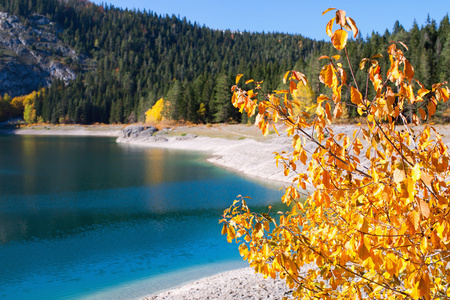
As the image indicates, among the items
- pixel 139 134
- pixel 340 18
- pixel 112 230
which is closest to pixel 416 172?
pixel 340 18

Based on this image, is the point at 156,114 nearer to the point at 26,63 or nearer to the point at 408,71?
the point at 408,71

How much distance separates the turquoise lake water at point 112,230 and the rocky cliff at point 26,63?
165 metres

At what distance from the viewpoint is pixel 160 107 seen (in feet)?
313

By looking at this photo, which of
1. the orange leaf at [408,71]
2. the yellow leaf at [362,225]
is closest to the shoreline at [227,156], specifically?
the yellow leaf at [362,225]

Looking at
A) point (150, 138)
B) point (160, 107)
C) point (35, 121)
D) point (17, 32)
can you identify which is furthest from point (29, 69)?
point (150, 138)

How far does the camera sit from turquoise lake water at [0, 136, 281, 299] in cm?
1081

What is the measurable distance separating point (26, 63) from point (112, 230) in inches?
7775

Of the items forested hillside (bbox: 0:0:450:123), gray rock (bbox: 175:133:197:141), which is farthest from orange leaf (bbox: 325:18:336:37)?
gray rock (bbox: 175:133:197:141)

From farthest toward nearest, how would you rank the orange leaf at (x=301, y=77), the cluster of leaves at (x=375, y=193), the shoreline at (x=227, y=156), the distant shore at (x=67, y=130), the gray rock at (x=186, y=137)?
the distant shore at (x=67, y=130) → the gray rock at (x=186, y=137) → the shoreline at (x=227, y=156) → the orange leaf at (x=301, y=77) → the cluster of leaves at (x=375, y=193)

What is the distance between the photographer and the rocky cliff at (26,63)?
168250 millimetres

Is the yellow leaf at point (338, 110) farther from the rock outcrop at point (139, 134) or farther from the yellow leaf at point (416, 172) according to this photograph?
the rock outcrop at point (139, 134)

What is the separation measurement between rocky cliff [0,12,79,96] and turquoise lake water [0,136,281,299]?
541 feet

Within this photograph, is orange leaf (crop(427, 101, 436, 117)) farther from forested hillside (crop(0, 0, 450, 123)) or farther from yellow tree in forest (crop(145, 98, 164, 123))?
yellow tree in forest (crop(145, 98, 164, 123))

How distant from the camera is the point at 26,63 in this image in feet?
585
